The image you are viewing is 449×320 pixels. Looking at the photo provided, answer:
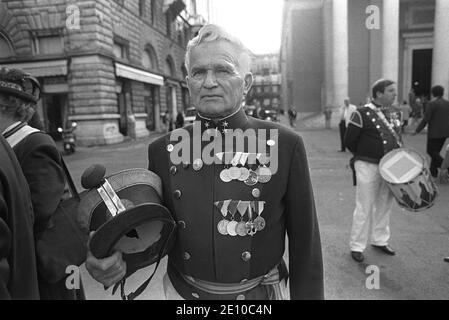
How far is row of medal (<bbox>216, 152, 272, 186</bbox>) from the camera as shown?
4.41 ft

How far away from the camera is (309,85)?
28.0 metres

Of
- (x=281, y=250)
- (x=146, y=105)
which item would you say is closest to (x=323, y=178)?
(x=281, y=250)

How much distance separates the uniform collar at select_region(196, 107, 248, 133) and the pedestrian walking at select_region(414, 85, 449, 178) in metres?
6.76

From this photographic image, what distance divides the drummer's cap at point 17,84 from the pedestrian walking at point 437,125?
23.5 ft

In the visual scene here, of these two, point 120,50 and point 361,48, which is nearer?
point 120,50

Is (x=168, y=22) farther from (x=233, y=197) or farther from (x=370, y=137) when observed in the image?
(x=233, y=197)

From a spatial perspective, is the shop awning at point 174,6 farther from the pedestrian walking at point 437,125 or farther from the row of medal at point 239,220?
the row of medal at point 239,220

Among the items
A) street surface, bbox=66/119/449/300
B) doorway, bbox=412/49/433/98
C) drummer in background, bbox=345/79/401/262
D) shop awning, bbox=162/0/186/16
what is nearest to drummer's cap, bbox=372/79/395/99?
drummer in background, bbox=345/79/401/262

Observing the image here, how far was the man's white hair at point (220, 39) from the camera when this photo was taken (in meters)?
1.29

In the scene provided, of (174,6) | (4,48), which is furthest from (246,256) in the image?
(174,6)

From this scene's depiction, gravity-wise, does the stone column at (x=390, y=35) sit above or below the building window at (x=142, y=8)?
below

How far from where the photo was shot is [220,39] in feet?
4.22

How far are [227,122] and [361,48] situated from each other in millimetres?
25139

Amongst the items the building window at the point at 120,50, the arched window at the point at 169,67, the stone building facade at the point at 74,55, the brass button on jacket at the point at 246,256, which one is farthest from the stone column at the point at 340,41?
the brass button on jacket at the point at 246,256
